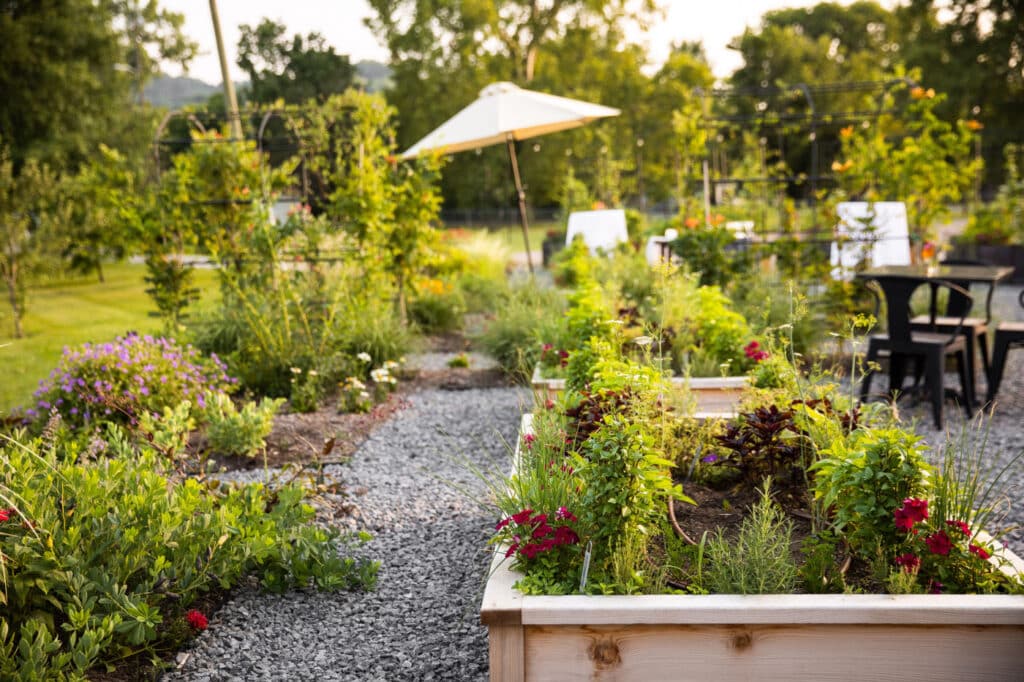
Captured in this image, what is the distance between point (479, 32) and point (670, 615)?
27587 millimetres

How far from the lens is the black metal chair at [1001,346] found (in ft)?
15.5

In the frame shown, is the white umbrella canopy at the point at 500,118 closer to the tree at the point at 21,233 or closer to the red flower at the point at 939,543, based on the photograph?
the tree at the point at 21,233

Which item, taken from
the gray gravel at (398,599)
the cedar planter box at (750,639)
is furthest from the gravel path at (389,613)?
the cedar planter box at (750,639)

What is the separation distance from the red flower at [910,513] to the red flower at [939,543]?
0.06 m

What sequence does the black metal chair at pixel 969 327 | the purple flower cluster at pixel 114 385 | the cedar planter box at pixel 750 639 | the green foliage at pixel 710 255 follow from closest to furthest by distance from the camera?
1. the cedar planter box at pixel 750 639
2. the purple flower cluster at pixel 114 385
3. the black metal chair at pixel 969 327
4. the green foliage at pixel 710 255

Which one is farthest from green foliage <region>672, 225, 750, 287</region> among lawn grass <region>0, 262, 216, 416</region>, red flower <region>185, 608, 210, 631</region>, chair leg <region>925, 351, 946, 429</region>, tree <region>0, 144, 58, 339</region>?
tree <region>0, 144, 58, 339</region>

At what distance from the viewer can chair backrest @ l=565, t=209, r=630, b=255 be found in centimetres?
984

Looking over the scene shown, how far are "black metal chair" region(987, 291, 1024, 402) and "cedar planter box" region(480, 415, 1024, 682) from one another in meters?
3.27

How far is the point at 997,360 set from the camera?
4.80 metres

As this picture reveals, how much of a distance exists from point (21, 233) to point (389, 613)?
822cm

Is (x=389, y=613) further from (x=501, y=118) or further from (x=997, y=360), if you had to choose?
(x=501, y=118)

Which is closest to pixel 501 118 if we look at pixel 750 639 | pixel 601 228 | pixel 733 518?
pixel 601 228

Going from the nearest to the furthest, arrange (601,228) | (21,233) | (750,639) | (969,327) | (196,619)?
(750,639) < (196,619) < (969,327) < (21,233) < (601,228)

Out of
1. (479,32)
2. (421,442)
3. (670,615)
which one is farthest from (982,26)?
(670,615)
